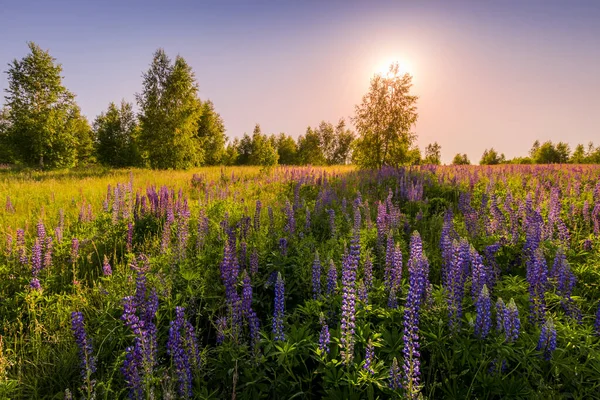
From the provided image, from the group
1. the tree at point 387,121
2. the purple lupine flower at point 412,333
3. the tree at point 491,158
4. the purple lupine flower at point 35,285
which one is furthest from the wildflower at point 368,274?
the tree at point 491,158

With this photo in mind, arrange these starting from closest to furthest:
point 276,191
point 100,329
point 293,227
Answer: point 100,329 → point 293,227 → point 276,191

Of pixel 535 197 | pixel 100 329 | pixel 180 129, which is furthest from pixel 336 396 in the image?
pixel 180 129

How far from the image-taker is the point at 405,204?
7598mm

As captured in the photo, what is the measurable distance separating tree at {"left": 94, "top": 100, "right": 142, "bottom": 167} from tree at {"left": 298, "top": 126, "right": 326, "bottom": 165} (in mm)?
34314

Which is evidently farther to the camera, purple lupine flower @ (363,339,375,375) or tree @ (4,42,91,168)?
tree @ (4,42,91,168)

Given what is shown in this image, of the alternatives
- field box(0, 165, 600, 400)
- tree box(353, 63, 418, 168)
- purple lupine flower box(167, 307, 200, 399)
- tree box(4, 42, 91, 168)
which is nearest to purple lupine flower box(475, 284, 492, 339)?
field box(0, 165, 600, 400)

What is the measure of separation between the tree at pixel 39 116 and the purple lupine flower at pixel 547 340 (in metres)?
34.4

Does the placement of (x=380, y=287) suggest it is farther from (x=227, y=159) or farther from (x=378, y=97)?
(x=227, y=159)

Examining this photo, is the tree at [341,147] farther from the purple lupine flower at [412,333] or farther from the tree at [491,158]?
the purple lupine flower at [412,333]

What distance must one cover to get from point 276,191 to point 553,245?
7.17 m

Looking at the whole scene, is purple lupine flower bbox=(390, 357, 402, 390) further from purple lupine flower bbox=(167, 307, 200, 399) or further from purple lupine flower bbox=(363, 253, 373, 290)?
purple lupine flower bbox=(167, 307, 200, 399)

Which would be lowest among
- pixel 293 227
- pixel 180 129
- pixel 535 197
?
pixel 293 227

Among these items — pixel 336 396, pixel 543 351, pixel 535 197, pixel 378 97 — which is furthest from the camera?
pixel 378 97

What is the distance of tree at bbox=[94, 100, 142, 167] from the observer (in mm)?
51156
